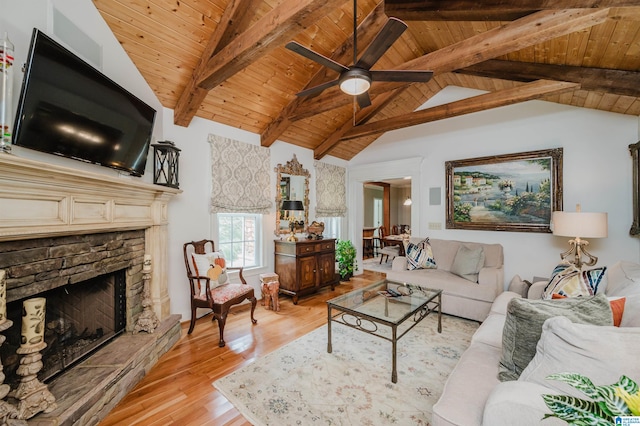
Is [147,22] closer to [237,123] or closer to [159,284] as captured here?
[237,123]

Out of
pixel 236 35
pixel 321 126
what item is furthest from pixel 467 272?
pixel 236 35

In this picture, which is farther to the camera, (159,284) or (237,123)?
(237,123)

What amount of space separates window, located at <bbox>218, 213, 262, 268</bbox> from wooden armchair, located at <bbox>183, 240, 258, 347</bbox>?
56cm

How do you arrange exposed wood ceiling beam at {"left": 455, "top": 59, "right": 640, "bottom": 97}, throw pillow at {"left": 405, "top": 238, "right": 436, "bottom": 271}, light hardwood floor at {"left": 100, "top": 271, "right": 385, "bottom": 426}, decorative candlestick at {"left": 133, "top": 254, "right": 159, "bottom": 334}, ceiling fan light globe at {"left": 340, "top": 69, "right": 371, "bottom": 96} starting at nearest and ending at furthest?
1. light hardwood floor at {"left": 100, "top": 271, "right": 385, "bottom": 426}
2. ceiling fan light globe at {"left": 340, "top": 69, "right": 371, "bottom": 96}
3. exposed wood ceiling beam at {"left": 455, "top": 59, "right": 640, "bottom": 97}
4. decorative candlestick at {"left": 133, "top": 254, "right": 159, "bottom": 334}
5. throw pillow at {"left": 405, "top": 238, "right": 436, "bottom": 271}

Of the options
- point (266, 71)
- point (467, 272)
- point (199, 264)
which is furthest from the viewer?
point (467, 272)

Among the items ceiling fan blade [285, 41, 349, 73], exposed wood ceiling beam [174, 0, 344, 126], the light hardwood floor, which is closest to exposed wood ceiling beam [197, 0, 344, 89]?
exposed wood ceiling beam [174, 0, 344, 126]

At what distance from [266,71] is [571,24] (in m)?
2.86

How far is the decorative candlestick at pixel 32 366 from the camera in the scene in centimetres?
148

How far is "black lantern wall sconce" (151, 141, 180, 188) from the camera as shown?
294cm

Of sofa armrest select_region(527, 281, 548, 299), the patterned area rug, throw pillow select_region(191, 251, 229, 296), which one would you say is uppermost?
throw pillow select_region(191, 251, 229, 296)

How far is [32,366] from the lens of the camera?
5.04 ft

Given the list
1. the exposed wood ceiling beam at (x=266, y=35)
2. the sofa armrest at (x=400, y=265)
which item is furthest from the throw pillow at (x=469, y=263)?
the exposed wood ceiling beam at (x=266, y=35)

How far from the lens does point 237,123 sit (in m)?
3.92

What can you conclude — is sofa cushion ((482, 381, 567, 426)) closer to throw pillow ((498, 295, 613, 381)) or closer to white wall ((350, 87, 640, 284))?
throw pillow ((498, 295, 613, 381))
